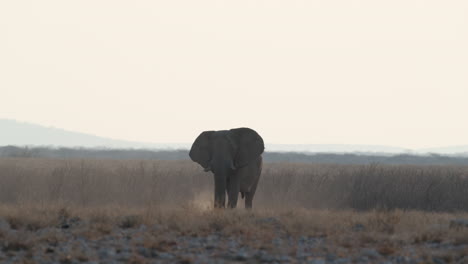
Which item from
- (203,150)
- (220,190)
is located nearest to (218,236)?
(220,190)

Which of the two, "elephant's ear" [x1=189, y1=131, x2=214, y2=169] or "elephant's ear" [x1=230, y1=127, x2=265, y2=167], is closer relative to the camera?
"elephant's ear" [x1=189, y1=131, x2=214, y2=169]

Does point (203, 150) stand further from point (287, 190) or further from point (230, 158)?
point (287, 190)

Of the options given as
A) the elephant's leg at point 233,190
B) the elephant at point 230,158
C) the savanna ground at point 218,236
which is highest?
the elephant at point 230,158

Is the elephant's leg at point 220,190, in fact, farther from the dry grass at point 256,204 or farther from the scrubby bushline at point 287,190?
the scrubby bushline at point 287,190

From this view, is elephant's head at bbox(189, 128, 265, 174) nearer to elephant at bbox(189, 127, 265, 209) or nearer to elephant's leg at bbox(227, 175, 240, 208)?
elephant at bbox(189, 127, 265, 209)

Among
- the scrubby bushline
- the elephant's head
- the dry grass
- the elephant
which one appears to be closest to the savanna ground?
the dry grass

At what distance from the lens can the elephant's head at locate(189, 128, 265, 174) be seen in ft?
75.1

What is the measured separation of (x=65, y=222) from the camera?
694 inches

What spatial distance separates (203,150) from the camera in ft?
77.4

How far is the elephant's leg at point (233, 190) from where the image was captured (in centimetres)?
2284

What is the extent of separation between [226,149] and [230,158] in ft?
0.85

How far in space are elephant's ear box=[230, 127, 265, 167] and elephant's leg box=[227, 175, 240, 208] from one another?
0.44 meters

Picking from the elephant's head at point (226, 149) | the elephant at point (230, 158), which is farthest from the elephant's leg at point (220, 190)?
the elephant's head at point (226, 149)

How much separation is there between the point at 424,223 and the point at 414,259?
15.8 ft
